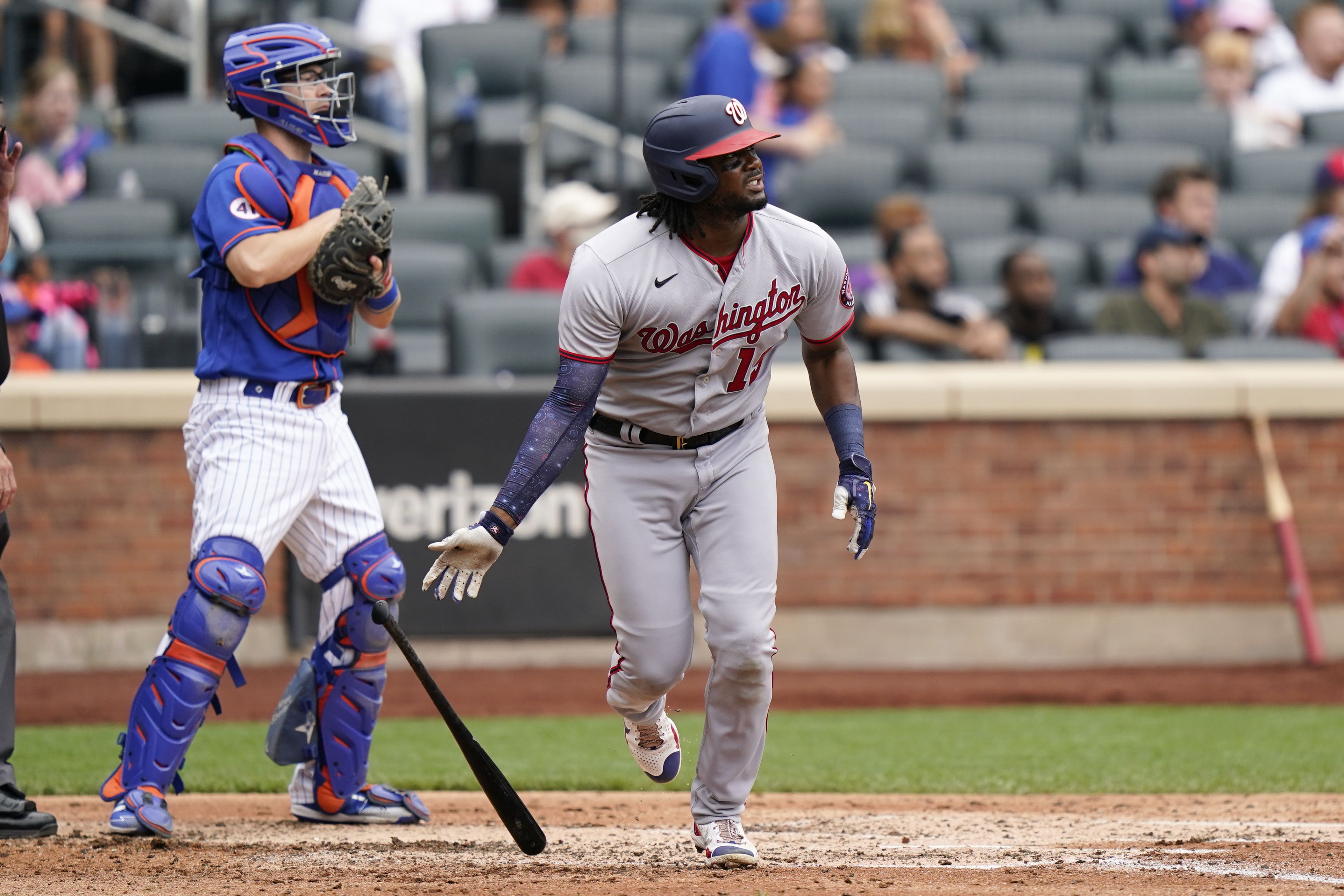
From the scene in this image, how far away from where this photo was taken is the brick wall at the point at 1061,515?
884 cm

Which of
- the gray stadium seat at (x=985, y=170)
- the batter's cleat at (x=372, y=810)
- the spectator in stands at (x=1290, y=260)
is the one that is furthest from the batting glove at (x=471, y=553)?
the gray stadium seat at (x=985, y=170)

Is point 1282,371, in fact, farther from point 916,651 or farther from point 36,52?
point 36,52

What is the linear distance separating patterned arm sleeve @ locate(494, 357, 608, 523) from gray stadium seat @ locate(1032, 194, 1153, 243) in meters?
7.55

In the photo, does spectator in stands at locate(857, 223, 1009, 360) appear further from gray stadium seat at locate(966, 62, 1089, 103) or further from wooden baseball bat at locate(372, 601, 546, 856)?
wooden baseball bat at locate(372, 601, 546, 856)

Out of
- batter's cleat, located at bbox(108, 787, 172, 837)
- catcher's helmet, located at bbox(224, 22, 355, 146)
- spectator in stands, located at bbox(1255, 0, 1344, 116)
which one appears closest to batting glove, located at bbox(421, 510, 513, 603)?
batter's cleat, located at bbox(108, 787, 172, 837)

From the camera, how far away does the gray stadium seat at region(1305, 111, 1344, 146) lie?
12.2m

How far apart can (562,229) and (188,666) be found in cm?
503

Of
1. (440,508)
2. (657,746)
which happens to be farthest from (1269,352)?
(657,746)

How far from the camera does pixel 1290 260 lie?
9625 millimetres

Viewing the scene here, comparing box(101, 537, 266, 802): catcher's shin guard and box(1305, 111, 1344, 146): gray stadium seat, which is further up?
box(1305, 111, 1344, 146): gray stadium seat

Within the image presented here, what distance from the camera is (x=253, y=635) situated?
339 inches

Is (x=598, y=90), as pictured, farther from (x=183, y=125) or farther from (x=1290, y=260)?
(x=1290, y=260)

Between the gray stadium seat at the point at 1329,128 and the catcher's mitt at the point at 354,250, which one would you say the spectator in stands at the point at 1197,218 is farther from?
the catcher's mitt at the point at 354,250

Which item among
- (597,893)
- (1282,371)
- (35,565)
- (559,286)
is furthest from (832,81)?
(597,893)
